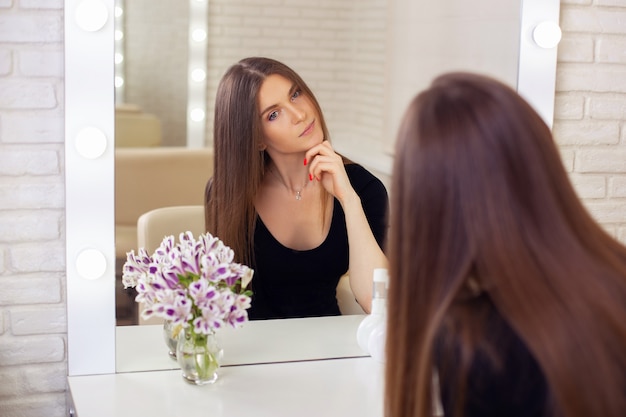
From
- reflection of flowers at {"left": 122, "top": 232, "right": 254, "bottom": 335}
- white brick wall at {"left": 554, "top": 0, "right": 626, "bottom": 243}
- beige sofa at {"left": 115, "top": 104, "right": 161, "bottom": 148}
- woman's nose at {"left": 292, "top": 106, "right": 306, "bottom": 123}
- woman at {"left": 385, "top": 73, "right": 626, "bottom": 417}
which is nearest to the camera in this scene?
woman at {"left": 385, "top": 73, "right": 626, "bottom": 417}

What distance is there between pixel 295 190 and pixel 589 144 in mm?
623

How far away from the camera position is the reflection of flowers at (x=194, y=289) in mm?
1320

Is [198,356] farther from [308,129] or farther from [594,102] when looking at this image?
[594,102]

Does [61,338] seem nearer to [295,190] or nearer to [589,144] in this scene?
[295,190]

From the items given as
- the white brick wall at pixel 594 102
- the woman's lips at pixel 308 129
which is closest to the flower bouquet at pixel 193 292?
the woman's lips at pixel 308 129

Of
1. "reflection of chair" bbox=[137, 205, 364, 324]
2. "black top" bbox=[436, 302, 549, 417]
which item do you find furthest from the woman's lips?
"black top" bbox=[436, 302, 549, 417]

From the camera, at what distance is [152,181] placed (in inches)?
58.5

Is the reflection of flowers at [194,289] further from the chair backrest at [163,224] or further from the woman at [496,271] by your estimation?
the woman at [496,271]

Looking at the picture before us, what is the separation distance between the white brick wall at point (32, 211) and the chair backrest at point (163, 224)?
132mm

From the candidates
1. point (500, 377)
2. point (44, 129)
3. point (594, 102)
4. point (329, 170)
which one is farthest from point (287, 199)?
point (500, 377)

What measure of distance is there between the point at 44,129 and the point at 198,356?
442 millimetres

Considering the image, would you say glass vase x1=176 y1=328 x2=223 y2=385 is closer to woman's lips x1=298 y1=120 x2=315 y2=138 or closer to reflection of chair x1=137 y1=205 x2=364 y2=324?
reflection of chair x1=137 y1=205 x2=364 y2=324

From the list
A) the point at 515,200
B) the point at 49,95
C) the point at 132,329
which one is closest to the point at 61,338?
the point at 132,329

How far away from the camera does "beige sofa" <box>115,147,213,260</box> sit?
146 centimetres
